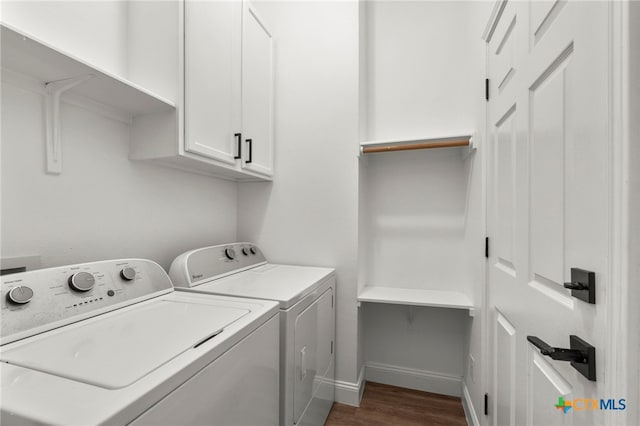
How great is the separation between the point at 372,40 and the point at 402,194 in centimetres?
128

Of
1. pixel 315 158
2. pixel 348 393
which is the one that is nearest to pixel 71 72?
pixel 315 158

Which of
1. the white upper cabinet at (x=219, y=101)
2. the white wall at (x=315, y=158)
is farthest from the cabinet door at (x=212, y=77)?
the white wall at (x=315, y=158)

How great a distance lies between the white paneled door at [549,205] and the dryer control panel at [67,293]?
139 centimetres

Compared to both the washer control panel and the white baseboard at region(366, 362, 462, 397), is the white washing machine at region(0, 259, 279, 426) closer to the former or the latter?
the washer control panel

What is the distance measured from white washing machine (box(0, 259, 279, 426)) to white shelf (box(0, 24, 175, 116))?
2.25 feet

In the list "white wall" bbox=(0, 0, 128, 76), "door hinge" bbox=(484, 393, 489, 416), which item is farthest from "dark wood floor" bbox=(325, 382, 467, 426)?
"white wall" bbox=(0, 0, 128, 76)

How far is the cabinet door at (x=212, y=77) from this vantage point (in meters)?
1.30

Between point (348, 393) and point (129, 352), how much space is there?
1657 mm

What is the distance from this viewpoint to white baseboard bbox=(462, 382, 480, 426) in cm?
157

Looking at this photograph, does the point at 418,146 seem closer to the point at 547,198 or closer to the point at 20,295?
the point at 547,198

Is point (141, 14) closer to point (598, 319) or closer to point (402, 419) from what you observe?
point (598, 319)

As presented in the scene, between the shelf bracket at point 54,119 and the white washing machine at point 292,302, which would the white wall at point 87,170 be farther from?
the white washing machine at point 292,302

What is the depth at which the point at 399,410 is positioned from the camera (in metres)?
1.85

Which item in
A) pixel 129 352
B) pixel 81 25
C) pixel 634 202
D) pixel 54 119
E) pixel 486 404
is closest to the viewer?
pixel 634 202
